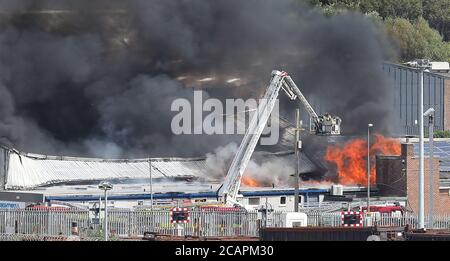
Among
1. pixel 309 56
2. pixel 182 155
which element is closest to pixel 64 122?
pixel 182 155

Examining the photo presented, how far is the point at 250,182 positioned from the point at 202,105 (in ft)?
35.1

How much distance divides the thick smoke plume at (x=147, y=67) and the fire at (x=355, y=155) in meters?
5.03

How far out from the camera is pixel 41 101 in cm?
8650

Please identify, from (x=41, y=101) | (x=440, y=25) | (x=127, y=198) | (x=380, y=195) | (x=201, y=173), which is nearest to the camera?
(x=127, y=198)

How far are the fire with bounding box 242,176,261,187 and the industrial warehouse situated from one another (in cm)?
10

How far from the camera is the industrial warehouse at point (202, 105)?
72938 millimetres

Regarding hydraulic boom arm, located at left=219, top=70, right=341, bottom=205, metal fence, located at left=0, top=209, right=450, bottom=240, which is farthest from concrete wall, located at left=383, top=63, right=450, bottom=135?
Answer: metal fence, located at left=0, top=209, right=450, bottom=240

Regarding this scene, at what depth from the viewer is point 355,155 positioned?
80.9 metres

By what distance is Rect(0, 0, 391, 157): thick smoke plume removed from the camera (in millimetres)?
85312

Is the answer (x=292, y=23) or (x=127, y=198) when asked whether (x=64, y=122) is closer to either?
(x=292, y=23)

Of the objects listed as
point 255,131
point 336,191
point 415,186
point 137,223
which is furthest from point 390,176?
point 137,223

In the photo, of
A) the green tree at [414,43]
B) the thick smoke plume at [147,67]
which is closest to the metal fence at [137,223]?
the thick smoke plume at [147,67]

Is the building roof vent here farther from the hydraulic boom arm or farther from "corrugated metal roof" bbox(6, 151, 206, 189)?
"corrugated metal roof" bbox(6, 151, 206, 189)
